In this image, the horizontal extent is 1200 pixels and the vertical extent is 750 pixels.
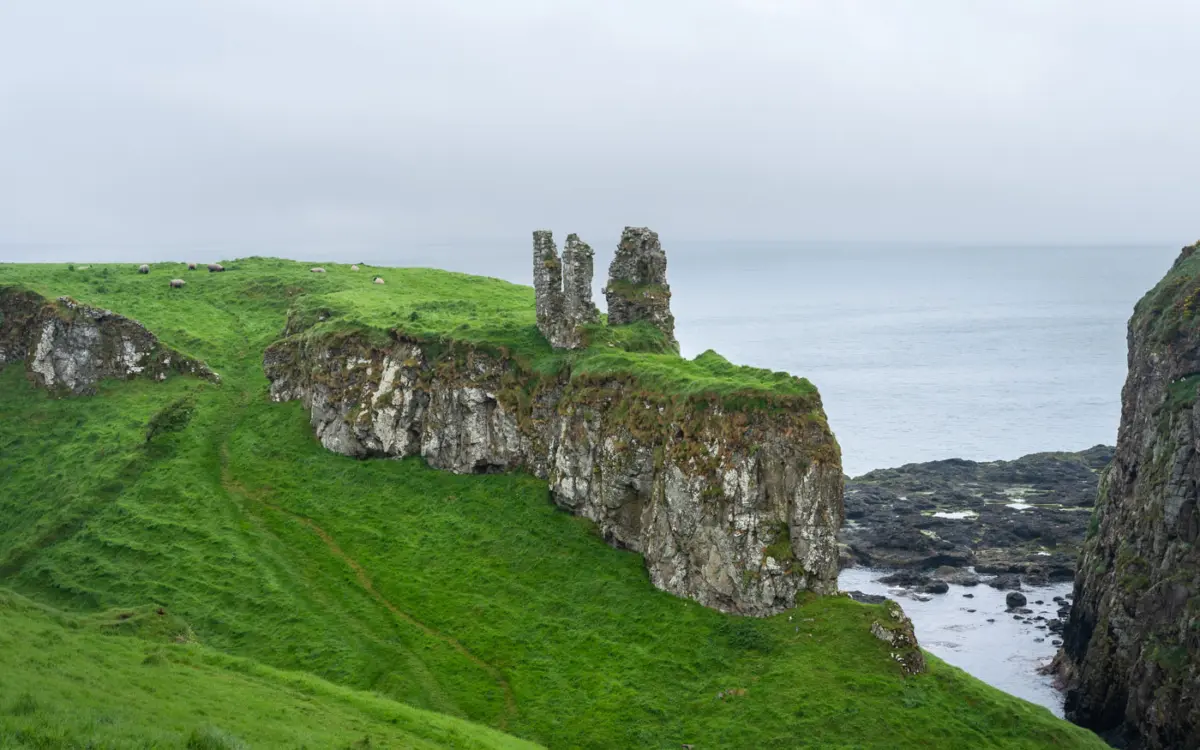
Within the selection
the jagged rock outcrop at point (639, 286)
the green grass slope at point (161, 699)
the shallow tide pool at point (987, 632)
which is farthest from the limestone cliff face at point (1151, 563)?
the green grass slope at point (161, 699)

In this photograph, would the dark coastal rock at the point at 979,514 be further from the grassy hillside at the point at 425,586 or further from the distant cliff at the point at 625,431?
the grassy hillside at the point at 425,586

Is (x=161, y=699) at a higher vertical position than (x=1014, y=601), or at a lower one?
higher

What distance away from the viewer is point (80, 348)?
284 ft

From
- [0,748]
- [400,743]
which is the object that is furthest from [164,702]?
[0,748]

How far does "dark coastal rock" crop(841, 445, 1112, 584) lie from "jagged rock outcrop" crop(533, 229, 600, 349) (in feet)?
129

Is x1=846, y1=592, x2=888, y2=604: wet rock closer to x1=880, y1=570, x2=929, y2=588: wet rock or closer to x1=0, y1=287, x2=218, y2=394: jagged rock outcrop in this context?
x1=880, y1=570, x2=929, y2=588: wet rock

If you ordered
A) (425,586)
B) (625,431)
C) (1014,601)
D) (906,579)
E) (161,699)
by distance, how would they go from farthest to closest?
1. (906,579)
2. (1014,601)
3. (625,431)
4. (425,586)
5. (161,699)

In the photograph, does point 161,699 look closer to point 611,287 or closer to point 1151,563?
point 611,287

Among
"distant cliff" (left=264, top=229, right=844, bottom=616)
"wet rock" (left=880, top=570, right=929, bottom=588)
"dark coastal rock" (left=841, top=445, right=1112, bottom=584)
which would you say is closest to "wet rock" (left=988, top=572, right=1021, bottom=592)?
"dark coastal rock" (left=841, top=445, right=1112, bottom=584)

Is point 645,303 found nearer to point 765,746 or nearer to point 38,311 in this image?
point 765,746

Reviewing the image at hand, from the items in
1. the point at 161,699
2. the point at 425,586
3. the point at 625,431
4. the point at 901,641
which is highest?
the point at 625,431

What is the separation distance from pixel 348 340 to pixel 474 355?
1261 cm

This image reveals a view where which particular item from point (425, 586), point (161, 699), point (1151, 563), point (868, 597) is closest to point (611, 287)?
point (425, 586)

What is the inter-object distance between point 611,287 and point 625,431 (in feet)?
49.0
